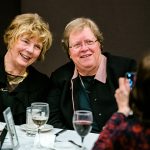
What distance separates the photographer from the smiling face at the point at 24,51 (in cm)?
259

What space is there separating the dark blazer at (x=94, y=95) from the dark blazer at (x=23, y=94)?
85 millimetres

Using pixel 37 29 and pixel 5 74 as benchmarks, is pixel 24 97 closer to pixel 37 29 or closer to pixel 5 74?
pixel 5 74

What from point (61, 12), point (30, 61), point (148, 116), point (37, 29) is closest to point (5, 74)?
point (30, 61)

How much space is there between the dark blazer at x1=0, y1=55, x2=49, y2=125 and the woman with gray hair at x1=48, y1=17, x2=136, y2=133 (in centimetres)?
10

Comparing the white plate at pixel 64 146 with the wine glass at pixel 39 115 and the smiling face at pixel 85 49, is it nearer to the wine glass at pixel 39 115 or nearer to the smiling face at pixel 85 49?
the wine glass at pixel 39 115

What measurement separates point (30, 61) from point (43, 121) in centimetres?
85

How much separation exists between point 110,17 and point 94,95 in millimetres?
2028

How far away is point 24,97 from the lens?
8.40ft

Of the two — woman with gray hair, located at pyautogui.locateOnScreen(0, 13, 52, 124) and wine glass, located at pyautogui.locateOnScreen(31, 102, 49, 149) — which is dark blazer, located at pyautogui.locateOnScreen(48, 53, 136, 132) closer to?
woman with gray hair, located at pyautogui.locateOnScreen(0, 13, 52, 124)

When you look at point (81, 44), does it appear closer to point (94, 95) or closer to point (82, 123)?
point (94, 95)

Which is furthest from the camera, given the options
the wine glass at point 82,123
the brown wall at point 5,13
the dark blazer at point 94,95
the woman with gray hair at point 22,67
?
the brown wall at point 5,13

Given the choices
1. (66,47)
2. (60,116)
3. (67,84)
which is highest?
(66,47)

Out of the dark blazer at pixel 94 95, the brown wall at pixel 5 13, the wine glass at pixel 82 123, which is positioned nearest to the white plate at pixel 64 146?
the wine glass at pixel 82 123

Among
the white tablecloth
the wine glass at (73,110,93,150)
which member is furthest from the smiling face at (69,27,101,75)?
the wine glass at (73,110,93,150)
